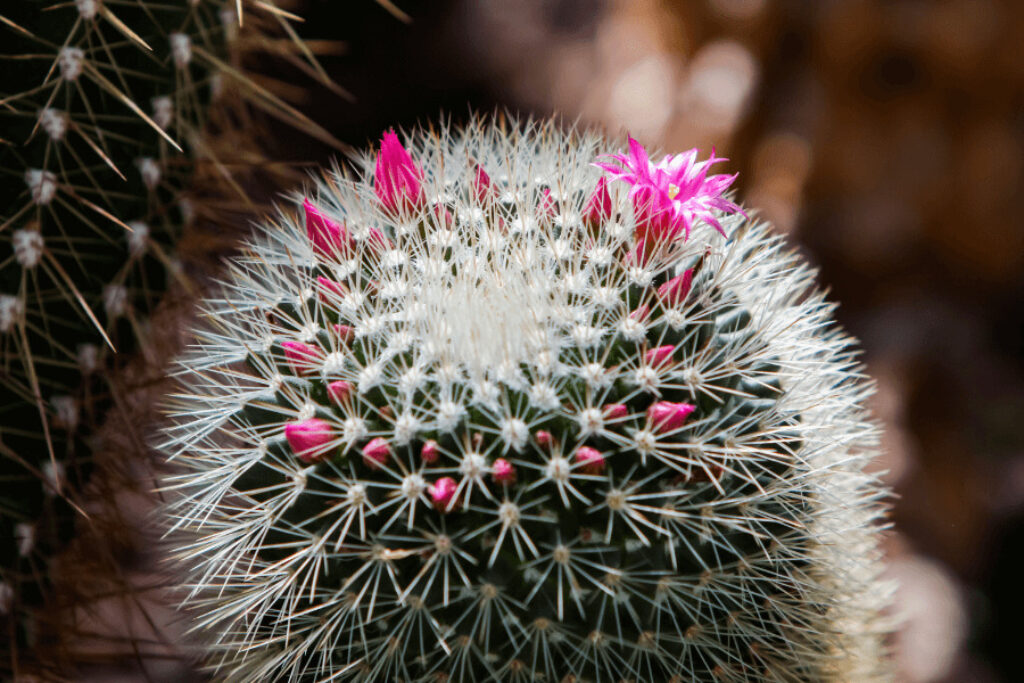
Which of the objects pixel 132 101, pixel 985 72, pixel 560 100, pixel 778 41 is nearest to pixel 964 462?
pixel 985 72

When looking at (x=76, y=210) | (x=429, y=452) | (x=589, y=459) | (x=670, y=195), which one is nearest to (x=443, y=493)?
(x=429, y=452)

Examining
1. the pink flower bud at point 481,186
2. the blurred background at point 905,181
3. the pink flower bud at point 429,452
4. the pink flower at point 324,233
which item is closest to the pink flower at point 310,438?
the pink flower bud at point 429,452

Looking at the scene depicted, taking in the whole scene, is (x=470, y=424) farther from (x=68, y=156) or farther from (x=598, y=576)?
(x=68, y=156)

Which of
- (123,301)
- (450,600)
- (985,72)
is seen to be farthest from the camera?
(985,72)

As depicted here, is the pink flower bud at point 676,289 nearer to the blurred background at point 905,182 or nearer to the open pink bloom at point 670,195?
the open pink bloom at point 670,195

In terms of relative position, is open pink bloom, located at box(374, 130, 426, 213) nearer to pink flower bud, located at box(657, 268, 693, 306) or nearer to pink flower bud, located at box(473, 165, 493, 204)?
pink flower bud, located at box(473, 165, 493, 204)
